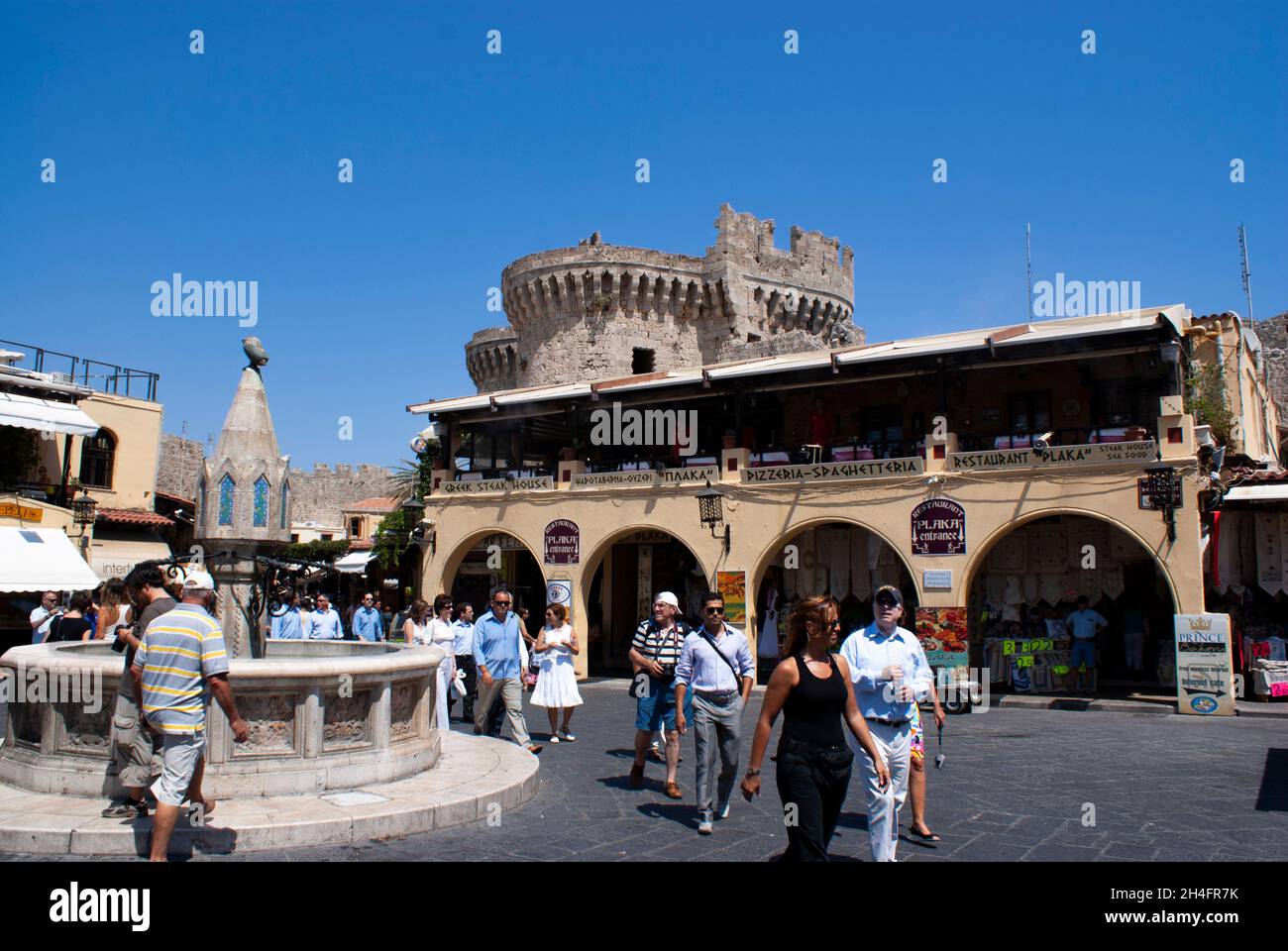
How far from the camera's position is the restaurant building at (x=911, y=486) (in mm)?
17047

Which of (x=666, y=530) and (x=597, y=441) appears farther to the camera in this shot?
(x=597, y=441)

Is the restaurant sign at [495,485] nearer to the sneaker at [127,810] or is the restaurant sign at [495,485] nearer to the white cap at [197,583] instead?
the sneaker at [127,810]

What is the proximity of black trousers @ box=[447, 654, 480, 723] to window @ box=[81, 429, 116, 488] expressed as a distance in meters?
19.5

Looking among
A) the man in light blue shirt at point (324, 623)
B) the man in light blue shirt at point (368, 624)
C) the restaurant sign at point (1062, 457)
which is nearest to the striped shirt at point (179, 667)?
the man in light blue shirt at point (324, 623)

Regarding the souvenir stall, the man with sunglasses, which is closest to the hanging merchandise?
the souvenir stall

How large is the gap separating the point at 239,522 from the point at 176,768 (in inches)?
163

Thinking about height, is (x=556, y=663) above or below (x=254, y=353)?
below

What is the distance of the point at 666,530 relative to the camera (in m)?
21.4

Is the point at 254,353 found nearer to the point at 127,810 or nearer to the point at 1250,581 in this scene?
the point at 127,810

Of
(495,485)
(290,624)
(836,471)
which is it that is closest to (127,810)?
(290,624)

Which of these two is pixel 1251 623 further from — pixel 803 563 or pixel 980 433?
pixel 803 563

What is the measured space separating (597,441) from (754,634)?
19.3 ft

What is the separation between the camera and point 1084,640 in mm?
17594
